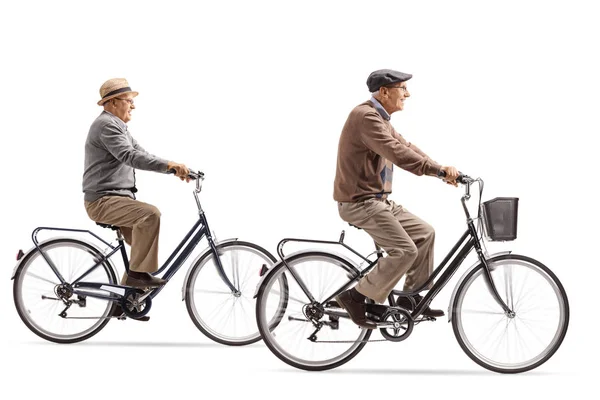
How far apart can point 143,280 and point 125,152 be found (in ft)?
3.67

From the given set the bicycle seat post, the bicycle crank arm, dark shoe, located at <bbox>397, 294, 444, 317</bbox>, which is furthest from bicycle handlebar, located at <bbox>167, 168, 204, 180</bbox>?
dark shoe, located at <bbox>397, 294, 444, 317</bbox>

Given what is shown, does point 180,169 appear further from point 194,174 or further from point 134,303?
point 134,303

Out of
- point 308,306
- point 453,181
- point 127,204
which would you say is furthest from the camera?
point 127,204

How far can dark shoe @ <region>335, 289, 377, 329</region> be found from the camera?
8.67m

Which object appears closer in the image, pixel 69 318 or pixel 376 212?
pixel 376 212

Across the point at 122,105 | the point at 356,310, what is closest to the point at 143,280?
the point at 122,105

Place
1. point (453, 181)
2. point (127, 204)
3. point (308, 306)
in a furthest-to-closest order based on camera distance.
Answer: point (127, 204) < point (308, 306) < point (453, 181)

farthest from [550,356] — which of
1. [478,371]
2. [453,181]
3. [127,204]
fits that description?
[127,204]

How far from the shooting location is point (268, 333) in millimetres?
8906

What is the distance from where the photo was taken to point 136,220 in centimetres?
952

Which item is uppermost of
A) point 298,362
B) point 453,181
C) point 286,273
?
point 453,181

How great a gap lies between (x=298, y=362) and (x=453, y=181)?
6.10 ft

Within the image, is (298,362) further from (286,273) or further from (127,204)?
(127,204)

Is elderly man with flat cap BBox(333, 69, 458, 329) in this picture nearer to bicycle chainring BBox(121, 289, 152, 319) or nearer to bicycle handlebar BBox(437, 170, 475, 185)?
bicycle handlebar BBox(437, 170, 475, 185)
